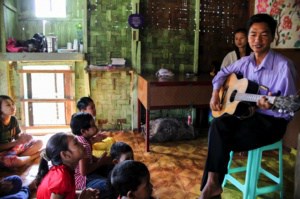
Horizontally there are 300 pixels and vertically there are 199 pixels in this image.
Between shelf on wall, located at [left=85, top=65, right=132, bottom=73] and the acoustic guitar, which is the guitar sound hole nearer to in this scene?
the acoustic guitar

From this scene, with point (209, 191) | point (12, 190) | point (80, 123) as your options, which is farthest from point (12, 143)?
point (209, 191)

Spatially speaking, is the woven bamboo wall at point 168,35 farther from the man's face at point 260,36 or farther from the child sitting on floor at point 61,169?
the child sitting on floor at point 61,169

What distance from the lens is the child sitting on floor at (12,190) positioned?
83.4 inches

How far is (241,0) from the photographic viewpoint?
4.14 metres

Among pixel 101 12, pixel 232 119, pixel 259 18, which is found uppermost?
pixel 101 12

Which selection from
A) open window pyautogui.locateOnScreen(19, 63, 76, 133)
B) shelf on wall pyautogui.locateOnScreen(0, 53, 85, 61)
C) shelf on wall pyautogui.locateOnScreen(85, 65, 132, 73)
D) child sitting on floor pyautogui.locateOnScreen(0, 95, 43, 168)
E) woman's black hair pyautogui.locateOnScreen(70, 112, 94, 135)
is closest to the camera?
woman's black hair pyautogui.locateOnScreen(70, 112, 94, 135)

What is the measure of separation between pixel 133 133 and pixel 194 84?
1.29 meters

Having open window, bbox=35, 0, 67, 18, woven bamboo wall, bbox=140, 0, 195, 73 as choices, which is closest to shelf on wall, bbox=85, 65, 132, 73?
woven bamboo wall, bbox=140, 0, 195, 73

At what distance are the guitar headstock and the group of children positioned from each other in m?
A: 0.88

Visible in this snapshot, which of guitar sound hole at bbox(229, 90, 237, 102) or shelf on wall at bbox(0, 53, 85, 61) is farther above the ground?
shelf on wall at bbox(0, 53, 85, 61)

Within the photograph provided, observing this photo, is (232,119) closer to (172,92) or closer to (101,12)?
(172,92)

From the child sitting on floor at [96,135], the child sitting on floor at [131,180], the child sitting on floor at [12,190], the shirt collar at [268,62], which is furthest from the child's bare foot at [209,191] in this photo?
the child sitting on floor at [12,190]

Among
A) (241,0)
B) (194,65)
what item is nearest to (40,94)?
(194,65)

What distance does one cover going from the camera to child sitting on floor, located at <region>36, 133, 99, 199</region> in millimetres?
1437
